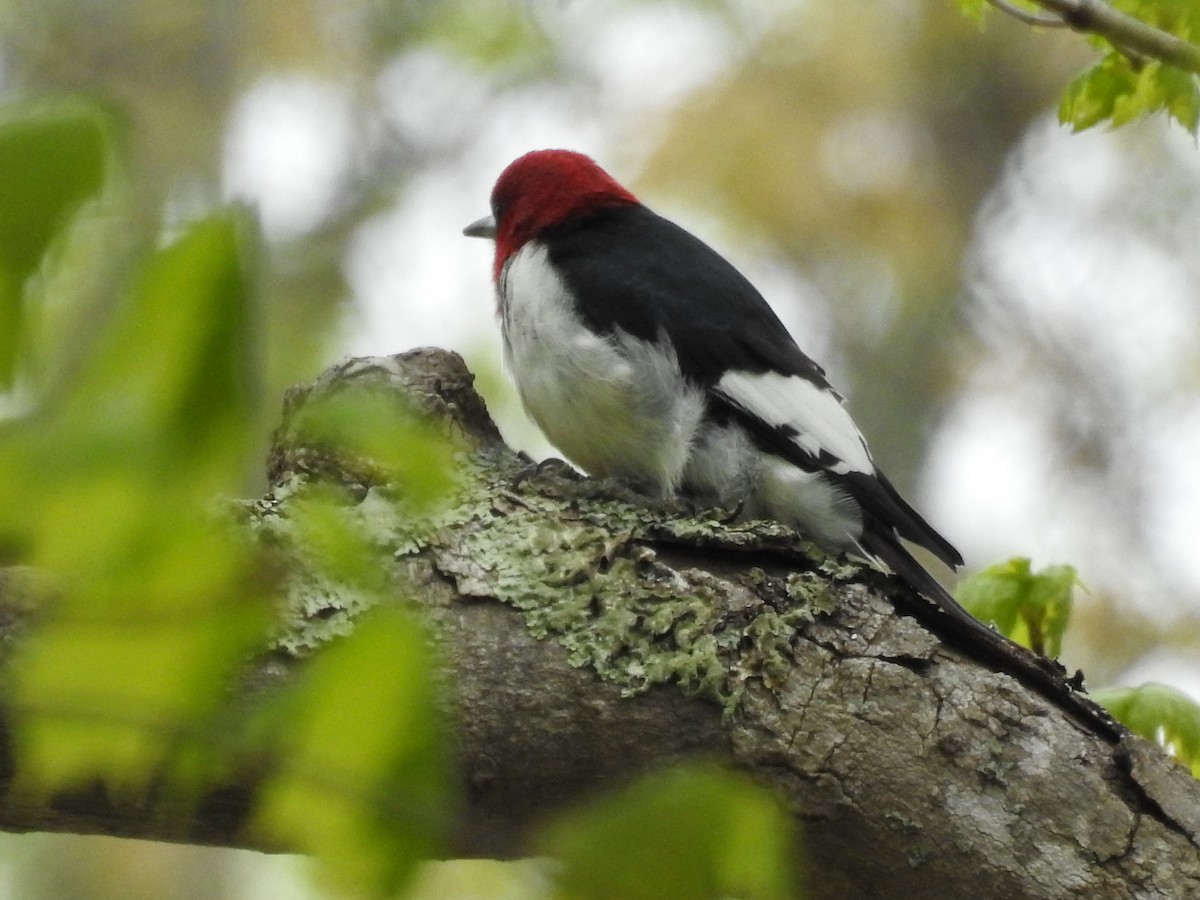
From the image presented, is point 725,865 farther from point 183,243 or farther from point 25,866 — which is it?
point 25,866

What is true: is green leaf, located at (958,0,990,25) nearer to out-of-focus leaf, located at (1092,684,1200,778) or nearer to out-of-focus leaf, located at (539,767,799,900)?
out-of-focus leaf, located at (1092,684,1200,778)

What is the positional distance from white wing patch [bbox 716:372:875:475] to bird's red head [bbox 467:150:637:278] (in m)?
0.97

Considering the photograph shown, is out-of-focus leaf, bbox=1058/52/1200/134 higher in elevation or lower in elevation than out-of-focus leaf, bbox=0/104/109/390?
higher

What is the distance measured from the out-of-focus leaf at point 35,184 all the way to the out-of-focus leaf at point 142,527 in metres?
0.03

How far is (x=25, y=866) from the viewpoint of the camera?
6594mm

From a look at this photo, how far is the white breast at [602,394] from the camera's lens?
2.83m

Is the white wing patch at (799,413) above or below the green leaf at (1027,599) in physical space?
above

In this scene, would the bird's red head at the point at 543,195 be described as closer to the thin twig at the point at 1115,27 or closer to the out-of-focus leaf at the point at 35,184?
the thin twig at the point at 1115,27

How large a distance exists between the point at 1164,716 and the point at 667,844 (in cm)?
193

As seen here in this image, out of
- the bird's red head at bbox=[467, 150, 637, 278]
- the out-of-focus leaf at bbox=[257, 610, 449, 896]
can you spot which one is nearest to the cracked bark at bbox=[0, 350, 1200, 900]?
the out-of-focus leaf at bbox=[257, 610, 449, 896]

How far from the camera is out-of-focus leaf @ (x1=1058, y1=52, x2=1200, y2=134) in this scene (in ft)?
6.75

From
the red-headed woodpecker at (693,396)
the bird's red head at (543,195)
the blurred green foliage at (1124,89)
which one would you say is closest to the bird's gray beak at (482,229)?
the bird's red head at (543,195)

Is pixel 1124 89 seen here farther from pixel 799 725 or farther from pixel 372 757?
pixel 372 757

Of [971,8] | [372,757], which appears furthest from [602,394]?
[372,757]
